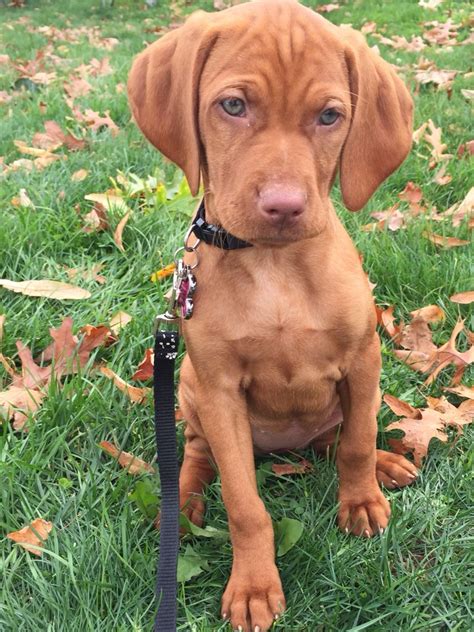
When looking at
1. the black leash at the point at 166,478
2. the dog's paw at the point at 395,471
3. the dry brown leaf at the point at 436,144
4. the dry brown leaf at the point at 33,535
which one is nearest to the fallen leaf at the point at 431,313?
the dog's paw at the point at 395,471

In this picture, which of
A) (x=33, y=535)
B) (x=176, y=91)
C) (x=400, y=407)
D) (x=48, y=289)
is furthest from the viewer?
(x=48, y=289)

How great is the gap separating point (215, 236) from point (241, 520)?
0.84 m

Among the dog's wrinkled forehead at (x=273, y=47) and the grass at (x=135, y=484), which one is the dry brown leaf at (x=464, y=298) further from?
the dog's wrinkled forehead at (x=273, y=47)

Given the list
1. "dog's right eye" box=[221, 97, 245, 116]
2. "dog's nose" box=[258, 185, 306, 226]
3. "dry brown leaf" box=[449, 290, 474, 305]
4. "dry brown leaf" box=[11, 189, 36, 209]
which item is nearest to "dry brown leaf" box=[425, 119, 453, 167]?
"dry brown leaf" box=[449, 290, 474, 305]

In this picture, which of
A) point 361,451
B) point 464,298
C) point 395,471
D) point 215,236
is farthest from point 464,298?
point 215,236

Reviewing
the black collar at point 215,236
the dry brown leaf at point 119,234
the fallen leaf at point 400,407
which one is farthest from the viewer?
the dry brown leaf at point 119,234

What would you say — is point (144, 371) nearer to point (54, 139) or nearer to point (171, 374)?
point (171, 374)

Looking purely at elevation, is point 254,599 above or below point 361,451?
below

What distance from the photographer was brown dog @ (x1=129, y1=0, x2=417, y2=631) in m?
1.90

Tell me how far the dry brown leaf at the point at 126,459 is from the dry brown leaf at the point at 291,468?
44cm

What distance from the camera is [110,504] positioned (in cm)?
241

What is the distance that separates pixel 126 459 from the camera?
103 inches

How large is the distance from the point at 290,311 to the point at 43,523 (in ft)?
3.43

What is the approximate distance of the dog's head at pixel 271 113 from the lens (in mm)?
1871
